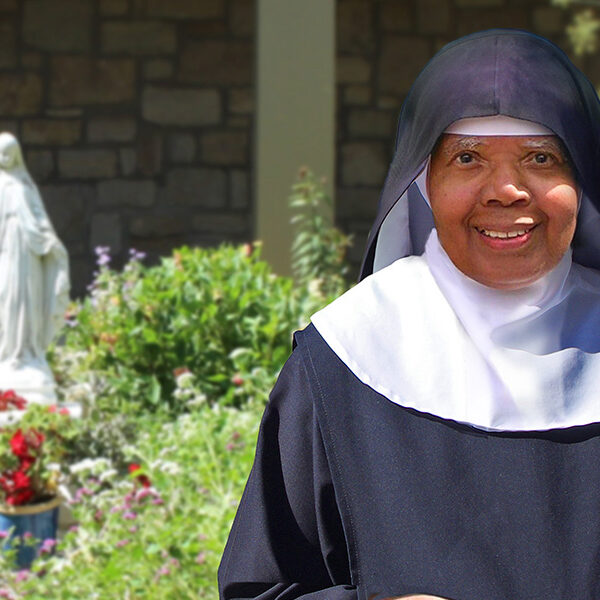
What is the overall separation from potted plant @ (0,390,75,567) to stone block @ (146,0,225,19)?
14.2 ft

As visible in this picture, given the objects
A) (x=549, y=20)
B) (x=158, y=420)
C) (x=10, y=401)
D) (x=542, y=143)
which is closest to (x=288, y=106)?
(x=549, y=20)

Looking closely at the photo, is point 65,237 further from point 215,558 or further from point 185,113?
point 215,558

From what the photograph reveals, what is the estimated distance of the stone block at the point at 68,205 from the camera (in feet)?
27.0

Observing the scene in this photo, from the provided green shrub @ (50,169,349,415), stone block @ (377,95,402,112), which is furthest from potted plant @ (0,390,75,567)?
stone block @ (377,95,402,112)

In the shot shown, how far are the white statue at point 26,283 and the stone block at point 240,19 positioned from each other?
3.19m

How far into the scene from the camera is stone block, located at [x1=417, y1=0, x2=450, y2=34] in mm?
8547

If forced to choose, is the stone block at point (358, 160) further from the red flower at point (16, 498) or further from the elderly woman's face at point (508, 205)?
the elderly woman's face at point (508, 205)

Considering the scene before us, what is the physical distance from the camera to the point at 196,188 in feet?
27.3

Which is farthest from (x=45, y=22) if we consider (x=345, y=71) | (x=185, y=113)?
(x=345, y=71)

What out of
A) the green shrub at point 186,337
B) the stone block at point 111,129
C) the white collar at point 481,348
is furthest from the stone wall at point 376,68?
the white collar at point 481,348

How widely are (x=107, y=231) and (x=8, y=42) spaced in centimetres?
142

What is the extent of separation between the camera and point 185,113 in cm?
830

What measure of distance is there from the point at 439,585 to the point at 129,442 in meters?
3.78

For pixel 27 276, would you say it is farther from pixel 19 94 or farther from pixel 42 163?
pixel 19 94
